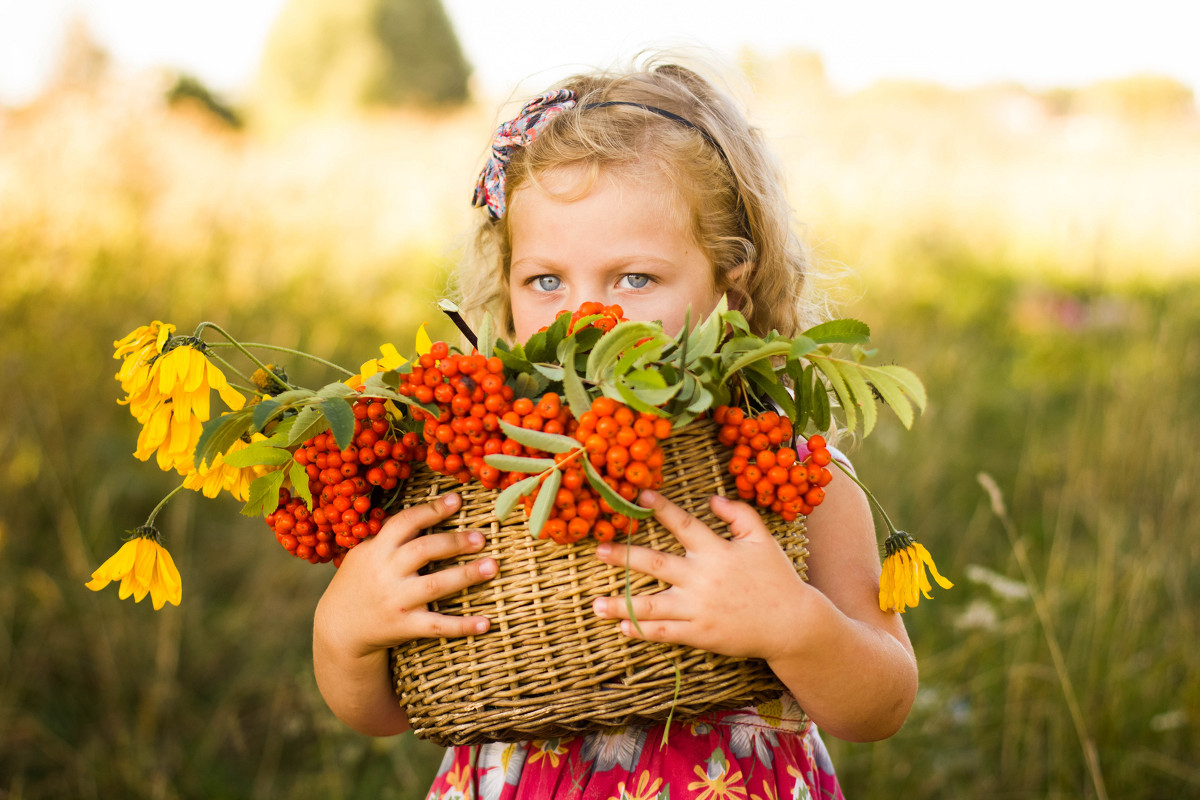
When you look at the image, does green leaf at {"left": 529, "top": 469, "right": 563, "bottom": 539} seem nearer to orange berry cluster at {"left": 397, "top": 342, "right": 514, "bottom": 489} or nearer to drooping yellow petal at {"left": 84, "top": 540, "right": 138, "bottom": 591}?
orange berry cluster at {"left": 397, "top": 342, "right": 514, "bottom": 489}

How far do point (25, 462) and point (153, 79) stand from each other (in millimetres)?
2424

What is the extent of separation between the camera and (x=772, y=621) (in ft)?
3.74

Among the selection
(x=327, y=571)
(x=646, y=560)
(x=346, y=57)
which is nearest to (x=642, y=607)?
(x=646, y=560)

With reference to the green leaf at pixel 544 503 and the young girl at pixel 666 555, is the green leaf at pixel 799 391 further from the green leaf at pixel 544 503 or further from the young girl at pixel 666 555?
the green leaf at pixel 544 503

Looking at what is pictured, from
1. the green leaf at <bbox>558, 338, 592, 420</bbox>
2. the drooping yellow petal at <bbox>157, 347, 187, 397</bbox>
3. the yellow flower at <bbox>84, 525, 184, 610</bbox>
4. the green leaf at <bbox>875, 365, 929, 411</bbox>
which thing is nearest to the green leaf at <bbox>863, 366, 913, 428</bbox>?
the green leaf at <bbox>875, 365, 929, 411</bbox>

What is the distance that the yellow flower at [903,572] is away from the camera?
49.0 inches

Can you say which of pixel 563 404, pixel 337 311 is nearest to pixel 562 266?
pixel 563 404

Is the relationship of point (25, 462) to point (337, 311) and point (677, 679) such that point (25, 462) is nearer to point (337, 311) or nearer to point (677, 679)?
point (337, 311)

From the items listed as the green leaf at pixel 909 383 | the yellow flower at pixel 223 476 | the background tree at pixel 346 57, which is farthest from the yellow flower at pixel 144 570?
the background tree at pixel 346 57

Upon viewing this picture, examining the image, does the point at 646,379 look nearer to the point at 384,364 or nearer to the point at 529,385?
the point at 529,385

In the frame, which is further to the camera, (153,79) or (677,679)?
(153,79)

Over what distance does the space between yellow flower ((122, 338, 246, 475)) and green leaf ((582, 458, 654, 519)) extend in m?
0.44

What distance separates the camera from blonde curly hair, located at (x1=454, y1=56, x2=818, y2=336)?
1.67 meters

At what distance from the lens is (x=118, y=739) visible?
2559 millimetres
